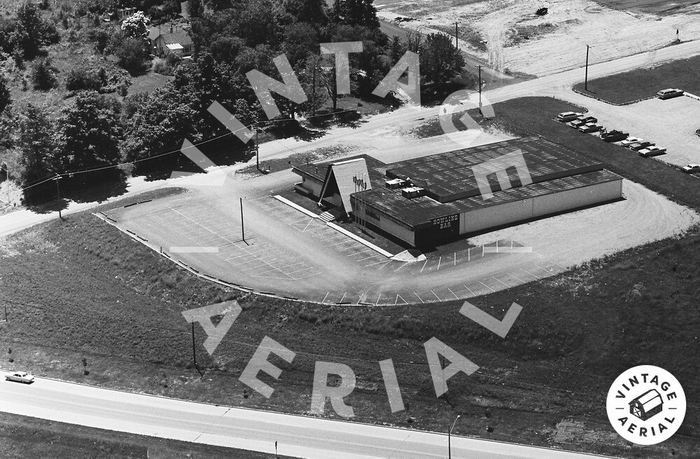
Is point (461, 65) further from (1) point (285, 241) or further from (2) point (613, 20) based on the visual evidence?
(1) point (285, 241)

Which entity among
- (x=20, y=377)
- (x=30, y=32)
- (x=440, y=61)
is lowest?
(x=20, y=377)

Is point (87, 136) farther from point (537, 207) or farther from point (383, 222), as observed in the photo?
point (537, 207)

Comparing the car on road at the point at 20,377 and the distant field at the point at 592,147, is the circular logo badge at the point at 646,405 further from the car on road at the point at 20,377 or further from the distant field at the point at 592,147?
the car on road at the point at 20,377

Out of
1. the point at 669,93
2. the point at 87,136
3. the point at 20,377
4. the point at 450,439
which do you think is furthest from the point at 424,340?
the point at 669,93

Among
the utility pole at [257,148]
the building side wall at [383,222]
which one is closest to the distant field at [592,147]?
the utility pole at [257,148]

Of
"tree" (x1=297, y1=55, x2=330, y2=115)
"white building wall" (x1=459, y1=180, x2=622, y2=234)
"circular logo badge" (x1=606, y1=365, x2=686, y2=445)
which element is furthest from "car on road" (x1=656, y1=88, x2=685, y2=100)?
"circular logo badge" (x1=606, y1=365, x2=686, y2=445)

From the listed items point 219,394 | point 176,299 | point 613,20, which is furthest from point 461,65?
point 219,394

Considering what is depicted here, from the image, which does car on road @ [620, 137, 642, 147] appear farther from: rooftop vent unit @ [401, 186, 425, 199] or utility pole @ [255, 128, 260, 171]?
utility pole @ [255, 128, 260, 171]

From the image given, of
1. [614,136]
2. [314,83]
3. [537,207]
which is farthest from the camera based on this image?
[314,83]
